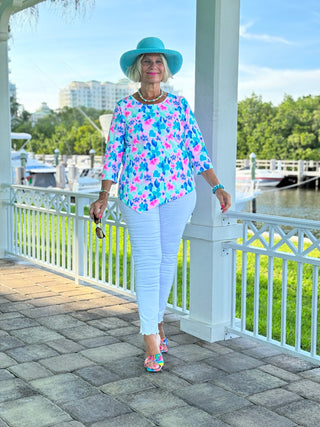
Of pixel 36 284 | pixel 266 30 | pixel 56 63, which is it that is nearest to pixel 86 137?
pixel 56 63

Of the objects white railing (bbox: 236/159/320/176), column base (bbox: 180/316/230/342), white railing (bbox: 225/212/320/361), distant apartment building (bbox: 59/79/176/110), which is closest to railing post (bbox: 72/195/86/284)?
white railing (bbox: 225/212/320/361)

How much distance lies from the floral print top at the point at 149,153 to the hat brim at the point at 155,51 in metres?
0.18

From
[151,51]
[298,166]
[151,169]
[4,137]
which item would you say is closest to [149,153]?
[151,169]

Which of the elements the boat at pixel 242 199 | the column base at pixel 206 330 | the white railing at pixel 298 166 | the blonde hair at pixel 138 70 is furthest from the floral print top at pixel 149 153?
the white railing at pixel 298 166

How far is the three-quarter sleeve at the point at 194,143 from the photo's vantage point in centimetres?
300

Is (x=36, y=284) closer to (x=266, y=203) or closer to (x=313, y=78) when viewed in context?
(x=266, y=203)

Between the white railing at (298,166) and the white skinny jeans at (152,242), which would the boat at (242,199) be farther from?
the white railing at (298,166)

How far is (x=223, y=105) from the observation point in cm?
339

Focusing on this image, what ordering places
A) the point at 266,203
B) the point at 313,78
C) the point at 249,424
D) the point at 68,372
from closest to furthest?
the point at 249,424 → the point at 68,372 → the point at 266,203 → the point at 313,78

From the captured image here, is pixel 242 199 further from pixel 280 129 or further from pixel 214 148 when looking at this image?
pixel 280 129

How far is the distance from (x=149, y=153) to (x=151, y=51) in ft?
1.64

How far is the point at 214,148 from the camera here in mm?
3377

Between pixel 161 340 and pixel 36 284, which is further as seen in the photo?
pixel 36 284

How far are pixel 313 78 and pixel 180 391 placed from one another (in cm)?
5308
